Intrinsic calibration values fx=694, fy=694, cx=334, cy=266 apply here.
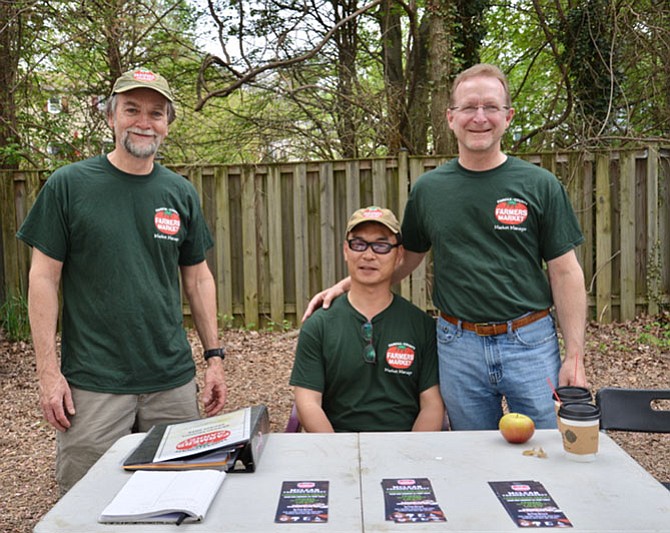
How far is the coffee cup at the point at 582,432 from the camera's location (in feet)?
6.50

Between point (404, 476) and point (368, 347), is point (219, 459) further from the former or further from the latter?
point (368, 347)

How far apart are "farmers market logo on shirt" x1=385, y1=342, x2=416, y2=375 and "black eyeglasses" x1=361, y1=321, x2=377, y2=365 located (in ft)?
0.20

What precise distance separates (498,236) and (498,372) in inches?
20.7

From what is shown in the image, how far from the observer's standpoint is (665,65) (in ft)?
23.8

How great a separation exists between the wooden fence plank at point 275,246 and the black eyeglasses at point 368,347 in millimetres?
4231

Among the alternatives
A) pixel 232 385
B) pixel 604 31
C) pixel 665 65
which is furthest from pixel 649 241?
pixel 232 385

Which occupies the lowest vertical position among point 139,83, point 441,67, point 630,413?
point 630,413

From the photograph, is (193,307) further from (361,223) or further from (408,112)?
(408,112)

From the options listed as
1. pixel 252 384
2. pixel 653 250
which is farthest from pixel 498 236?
pixel 653 250

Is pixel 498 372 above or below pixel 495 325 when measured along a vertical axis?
below

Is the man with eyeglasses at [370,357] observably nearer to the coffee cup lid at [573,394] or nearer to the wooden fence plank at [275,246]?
the coffee cup lid at [573,394]

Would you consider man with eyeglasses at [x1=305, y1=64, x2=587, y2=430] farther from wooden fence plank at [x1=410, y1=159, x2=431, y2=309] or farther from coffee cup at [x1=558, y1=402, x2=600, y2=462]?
wooden fence plank at [x1=410, y1=159, x2=431, y2=309]

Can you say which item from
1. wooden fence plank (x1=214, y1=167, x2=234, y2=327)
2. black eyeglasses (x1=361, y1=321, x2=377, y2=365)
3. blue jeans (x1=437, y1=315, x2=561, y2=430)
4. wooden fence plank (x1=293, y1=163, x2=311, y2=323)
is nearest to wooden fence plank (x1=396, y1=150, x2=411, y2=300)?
wooden fence plank (x1=293, y1=163, x2=311, y2=323)

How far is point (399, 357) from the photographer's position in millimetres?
2842
